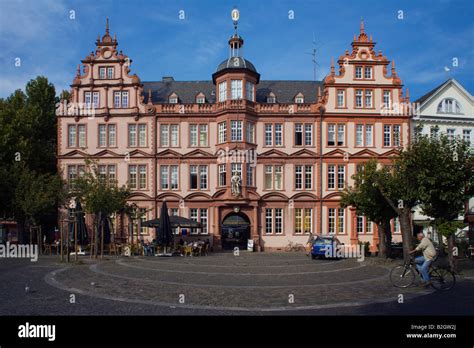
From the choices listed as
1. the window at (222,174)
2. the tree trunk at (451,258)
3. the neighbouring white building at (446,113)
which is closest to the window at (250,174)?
the window at (222,174)

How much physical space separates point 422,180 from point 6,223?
40.7 meters

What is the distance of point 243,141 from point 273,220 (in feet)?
25.6

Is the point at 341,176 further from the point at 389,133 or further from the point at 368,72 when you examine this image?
the point at 368,72

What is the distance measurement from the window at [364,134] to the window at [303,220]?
801 centimetres

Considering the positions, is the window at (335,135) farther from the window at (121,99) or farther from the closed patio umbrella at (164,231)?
the window at (121,99)

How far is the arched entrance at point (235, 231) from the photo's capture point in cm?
3912

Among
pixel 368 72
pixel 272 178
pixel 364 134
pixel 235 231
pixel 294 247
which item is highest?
pixel 368 72

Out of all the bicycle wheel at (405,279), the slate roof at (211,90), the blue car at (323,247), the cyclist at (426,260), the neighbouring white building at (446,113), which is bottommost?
the blue car at (323,247)

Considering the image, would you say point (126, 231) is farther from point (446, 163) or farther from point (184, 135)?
point (446, 163)

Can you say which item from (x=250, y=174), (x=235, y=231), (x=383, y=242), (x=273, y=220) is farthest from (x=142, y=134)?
(x=383, y=242)

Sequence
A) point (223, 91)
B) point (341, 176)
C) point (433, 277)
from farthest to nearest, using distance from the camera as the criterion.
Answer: point (223, 91), point (341, 176), point (433, 277)

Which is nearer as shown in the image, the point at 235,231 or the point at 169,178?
the point at 235,231

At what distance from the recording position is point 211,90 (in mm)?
43281

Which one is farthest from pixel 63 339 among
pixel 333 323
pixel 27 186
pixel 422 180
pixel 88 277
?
pixel 27 186
